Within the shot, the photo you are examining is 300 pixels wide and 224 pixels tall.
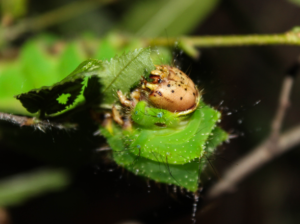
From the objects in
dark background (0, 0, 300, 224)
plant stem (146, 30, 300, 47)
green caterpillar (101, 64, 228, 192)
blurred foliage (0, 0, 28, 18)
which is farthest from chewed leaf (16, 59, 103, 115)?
blurred foliage (0, 0, 28, 18)

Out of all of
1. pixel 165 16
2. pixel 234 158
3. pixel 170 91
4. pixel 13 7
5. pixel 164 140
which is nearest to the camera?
pixel 170 91

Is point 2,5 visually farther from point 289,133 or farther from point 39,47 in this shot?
point 289,133

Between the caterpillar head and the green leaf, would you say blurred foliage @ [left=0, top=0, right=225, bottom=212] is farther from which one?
the caterpillar head

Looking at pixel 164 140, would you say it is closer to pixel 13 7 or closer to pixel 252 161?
pixel 252 161

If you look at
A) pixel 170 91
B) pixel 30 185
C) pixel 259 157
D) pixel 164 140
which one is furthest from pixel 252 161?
pixel 30 185

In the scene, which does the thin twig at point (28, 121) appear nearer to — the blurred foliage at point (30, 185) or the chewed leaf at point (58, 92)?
the chewed leaf at point (58, 92)

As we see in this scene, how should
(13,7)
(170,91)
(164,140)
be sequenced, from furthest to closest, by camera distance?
(13,7) → (164,140) → (170,91)
